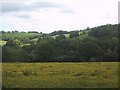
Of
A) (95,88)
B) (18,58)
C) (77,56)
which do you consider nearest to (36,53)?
(18,58)

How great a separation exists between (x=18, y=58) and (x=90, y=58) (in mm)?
18264

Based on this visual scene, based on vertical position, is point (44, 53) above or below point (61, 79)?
below

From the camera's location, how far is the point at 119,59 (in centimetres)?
6681

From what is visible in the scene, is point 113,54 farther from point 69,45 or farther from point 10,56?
point 10,56

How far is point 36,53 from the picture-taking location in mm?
75875

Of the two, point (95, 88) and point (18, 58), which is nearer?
point (95, 88)

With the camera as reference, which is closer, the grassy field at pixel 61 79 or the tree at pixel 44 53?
the grassy field at pixel 61 79

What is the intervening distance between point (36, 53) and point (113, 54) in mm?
19164

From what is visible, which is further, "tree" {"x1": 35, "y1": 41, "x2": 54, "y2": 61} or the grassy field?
"tree" {"x1": 35, "y1": 41, "x2": 54, "y2": 61}

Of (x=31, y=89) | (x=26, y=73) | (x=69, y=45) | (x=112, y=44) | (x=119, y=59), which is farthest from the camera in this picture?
(x=69, y=45)

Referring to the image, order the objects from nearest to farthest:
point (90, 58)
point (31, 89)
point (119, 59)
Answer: point (31, 89) < point (119, 59) < point (90, 58)

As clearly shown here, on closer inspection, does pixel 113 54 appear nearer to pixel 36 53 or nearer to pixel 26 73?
pixel 36 53

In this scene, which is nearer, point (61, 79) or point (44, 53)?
point (61, 79)

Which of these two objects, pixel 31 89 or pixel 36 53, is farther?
pixel 36 53
